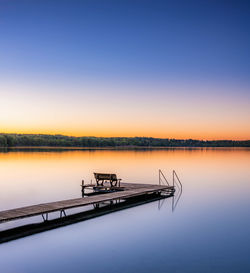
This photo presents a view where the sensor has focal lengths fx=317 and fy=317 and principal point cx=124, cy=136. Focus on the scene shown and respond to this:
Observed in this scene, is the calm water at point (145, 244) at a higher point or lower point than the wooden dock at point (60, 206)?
lower

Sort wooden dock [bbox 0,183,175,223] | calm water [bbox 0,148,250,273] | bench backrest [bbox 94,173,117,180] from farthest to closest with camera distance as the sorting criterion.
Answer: bench backrest [bbox 94,173,117,180] < wooden dock [bbox 0,183,175,223] < calm water [bbox 0,148,250,273]

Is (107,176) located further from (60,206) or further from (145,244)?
(145,244)

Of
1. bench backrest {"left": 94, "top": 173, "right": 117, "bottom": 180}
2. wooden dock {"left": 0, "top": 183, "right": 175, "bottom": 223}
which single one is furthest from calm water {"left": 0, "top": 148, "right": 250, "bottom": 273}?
bench backrest {"left": 94, "top": 173, "right": 117, "bottom": 180}

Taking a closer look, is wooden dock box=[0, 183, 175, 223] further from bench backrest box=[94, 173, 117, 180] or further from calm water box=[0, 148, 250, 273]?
bench backrest box=[94, 173, 117, 180]

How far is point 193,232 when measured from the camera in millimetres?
14438

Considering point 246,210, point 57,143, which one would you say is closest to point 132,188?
point 246,210

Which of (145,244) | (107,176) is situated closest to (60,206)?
(145,244)

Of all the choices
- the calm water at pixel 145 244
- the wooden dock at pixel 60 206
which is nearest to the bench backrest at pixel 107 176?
the wooden dock at pixel 60 206

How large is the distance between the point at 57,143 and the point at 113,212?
160 metres

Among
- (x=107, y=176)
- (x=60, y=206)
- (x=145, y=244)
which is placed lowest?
(x=145, y=244)

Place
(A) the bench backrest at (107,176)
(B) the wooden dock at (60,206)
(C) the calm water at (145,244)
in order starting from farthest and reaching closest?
(A) the bench backrest at (107,176) → (B) the wooden dock at (60,206) → (C) the calm water at (145,244)

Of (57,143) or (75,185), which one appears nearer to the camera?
(75,185)

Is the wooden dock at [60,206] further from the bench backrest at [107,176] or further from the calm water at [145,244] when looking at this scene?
the bench backrest at [107,176]

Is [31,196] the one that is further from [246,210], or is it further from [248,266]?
[248,266]
